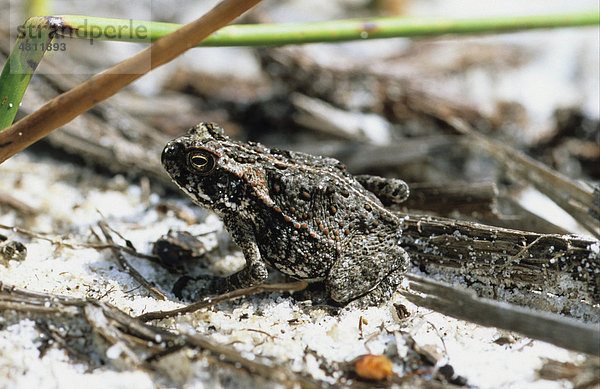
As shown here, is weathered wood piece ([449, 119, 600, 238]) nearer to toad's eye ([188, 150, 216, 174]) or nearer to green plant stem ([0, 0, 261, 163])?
toad's eye ([188, 150, 216, 174])

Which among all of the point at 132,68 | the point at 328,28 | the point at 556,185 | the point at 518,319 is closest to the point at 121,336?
the point at 132,68

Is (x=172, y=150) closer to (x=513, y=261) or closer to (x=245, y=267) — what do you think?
(x=245, y=267)

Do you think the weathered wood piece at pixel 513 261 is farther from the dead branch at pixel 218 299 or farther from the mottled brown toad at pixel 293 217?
the dead branch at pixel 218 299

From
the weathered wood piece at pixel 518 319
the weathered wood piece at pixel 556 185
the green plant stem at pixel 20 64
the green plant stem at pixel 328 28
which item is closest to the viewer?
the weathered wood piece at pixel 518 319

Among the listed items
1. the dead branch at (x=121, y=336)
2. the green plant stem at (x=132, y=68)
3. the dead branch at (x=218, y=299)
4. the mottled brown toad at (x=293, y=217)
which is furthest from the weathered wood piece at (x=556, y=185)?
the green plant stem at (x=132, y=68)

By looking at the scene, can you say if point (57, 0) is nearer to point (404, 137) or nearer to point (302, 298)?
point (404, 137)

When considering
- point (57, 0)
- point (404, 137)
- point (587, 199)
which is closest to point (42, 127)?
point (587, 199)

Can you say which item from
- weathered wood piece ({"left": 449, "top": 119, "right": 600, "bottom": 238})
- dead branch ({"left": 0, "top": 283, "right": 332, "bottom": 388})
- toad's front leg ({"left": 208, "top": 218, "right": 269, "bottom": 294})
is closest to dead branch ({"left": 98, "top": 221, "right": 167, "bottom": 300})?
toad's front leg ({"left": 208, "top": 218, "right": 269, "bottom": 294})
